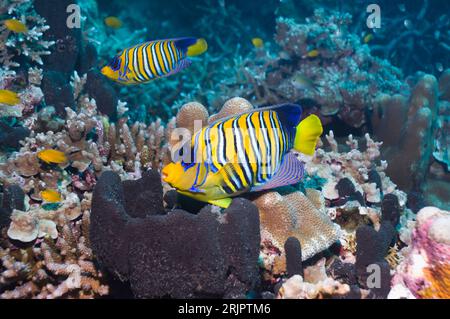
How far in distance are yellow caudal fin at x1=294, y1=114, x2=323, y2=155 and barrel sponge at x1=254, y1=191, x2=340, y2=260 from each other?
44 cm

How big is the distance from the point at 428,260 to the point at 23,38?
5500 mm

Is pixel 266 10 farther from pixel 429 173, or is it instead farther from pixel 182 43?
pixel 182 43

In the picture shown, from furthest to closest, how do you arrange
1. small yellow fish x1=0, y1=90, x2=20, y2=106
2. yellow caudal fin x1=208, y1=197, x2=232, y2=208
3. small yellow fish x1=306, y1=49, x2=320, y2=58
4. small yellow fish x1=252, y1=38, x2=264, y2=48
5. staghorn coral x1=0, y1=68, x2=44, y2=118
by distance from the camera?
small yellow fish x1=252, y1=38, x2=264, y2=48 < small yellow fish x1=306, y1=49, x2=320, y2=58 < staghorn coral x1=0, y1=68, x2=44, y2=118 < small yellow fish x1=0, y1=90, x2=20, y2=106 < yellow caudal fin x1=208, y1=197, x2=232, y2=208

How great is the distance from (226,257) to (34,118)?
3.30 m

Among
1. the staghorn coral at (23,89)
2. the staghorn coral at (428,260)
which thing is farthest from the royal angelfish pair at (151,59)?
the staghorn coral at (428,260)

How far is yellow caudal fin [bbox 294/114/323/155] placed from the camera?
8.32 ft

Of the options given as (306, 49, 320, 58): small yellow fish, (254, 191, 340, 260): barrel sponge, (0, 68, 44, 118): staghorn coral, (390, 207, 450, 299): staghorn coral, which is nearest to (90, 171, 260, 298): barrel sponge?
(254, 191, 340, 260): barrel sponge

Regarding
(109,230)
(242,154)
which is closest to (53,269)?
(109,230)

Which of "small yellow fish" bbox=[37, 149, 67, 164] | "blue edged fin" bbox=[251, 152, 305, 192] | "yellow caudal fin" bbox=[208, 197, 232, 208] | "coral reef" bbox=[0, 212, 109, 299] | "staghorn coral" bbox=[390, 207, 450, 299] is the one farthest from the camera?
"small yellow fish" bbox=[37, 149, 67, 164]

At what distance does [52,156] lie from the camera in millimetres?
3420

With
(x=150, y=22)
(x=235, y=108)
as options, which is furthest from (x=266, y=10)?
(x=235, y=108)

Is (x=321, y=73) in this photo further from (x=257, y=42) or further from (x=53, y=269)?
(x=53, y=269)

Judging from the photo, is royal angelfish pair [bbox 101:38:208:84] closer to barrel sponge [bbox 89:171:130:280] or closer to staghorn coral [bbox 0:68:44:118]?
staghorn coral [bbox 0:68:44:118]

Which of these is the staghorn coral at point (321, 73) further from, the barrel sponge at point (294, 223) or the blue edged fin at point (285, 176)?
the blue edged fin at point (285, 176)
